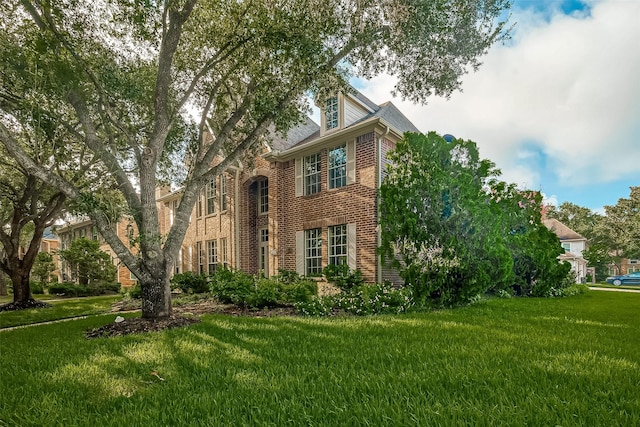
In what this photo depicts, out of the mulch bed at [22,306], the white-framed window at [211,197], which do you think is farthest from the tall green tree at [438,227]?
the mulch bed at [22,306]

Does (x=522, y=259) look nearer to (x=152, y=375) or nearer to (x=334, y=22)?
(x=334, y=22)

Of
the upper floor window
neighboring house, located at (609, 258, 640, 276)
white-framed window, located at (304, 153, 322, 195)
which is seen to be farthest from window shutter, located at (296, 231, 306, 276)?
neighboring house, located at (609, 258, 640, 276)

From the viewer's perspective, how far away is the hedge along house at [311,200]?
10539 millimetres

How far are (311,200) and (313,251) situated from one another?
1818 millimetres

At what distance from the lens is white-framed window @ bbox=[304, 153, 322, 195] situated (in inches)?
480

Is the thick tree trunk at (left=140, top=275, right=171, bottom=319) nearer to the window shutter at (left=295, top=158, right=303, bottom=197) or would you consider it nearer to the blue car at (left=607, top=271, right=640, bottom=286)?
the window shutter at (left=295, top=158, right=303, bottom=197)

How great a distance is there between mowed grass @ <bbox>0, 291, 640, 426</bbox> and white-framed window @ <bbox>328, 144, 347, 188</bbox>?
674cm

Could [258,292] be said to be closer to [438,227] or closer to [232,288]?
[232,288]

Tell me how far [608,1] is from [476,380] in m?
6.92

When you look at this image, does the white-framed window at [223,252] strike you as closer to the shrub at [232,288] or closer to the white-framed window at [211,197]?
the white-framed window at [211,197]

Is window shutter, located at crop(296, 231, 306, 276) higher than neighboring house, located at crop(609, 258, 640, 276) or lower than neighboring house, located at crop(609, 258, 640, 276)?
higher

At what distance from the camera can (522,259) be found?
10.9 meters

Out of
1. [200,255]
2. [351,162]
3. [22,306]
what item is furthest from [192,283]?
[351,162]

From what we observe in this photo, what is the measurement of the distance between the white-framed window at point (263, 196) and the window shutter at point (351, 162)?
16.2 ft
